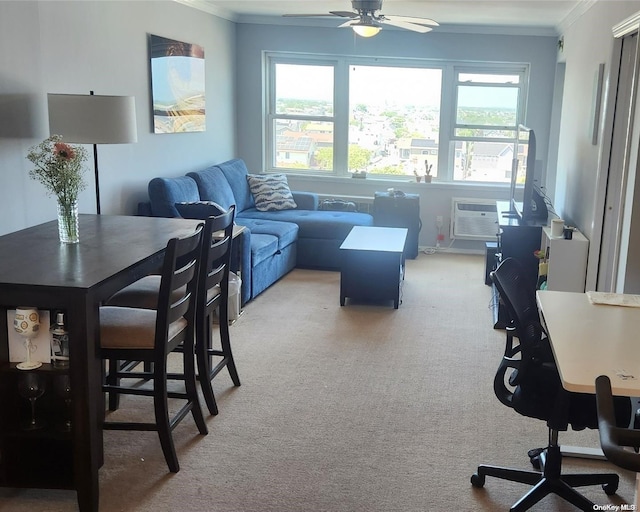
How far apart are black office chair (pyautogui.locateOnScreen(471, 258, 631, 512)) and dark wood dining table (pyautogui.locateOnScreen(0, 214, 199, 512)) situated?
4.78 ft

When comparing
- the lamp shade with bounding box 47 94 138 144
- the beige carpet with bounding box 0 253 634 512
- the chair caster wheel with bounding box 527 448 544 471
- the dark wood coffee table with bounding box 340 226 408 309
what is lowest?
the beige carpet with bounding box 0 253 634 512

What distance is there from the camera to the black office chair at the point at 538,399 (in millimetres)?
2400

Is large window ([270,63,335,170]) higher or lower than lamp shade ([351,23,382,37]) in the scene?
lower

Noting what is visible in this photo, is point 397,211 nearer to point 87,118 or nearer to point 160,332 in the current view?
point 87,118

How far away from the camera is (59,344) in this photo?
2471 millimetres

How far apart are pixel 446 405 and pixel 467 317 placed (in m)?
1.59

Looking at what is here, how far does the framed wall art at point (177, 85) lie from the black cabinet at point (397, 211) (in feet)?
6.16

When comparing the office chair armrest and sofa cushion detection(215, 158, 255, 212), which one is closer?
the office chair armrest

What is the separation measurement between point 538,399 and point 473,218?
191 inches

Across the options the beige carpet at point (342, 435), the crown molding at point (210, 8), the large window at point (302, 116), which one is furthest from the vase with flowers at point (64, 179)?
the large window at point (302, 116)

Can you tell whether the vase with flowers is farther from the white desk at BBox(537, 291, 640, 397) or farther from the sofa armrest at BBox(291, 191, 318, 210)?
the sofa armrest at BBox(291, 191, 318, 210)

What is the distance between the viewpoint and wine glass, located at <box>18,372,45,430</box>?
2.54 metres

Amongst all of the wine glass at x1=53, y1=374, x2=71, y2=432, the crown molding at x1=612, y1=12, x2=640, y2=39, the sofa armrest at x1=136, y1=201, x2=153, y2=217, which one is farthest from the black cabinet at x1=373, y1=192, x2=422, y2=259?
the wine glass at x1=53, y1=374, x2=71, y2=432

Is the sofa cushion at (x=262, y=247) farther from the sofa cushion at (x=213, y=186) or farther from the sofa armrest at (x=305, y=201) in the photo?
the sofa armrest at (x=305, y=201)
